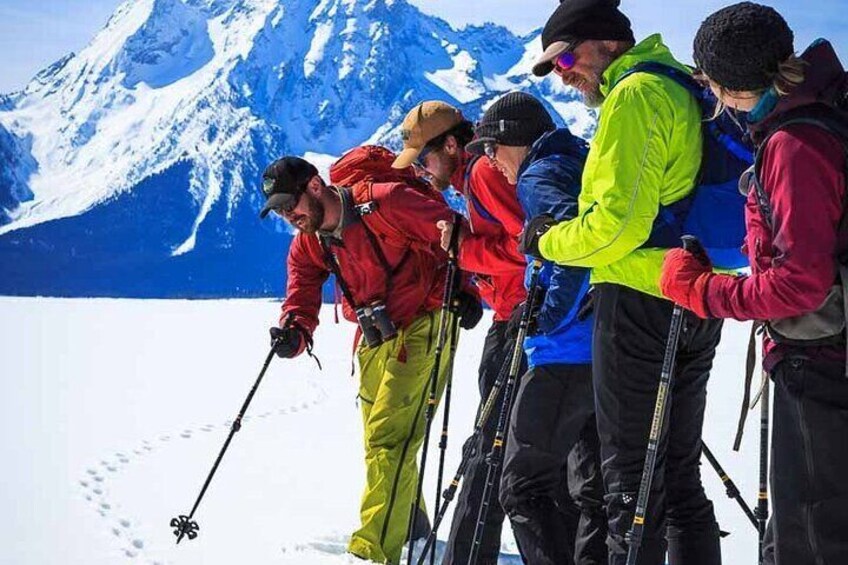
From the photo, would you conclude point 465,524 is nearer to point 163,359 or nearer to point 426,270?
point 426,270

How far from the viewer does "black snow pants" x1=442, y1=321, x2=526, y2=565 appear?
4855 mm

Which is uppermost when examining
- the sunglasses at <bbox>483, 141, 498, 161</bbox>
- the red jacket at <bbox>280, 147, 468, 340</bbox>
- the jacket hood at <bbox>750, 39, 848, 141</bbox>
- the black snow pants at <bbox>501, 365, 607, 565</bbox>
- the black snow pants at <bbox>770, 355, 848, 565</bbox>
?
the red jacket at <bbox>280, 147, 468, 340</bbox>

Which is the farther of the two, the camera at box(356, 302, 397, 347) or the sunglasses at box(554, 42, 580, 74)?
the camera at box(356, 302, 397, 347)

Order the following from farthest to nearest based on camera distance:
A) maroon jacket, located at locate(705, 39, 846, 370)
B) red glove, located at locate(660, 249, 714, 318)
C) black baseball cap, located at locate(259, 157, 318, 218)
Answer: black baseball cap, located at locate(259, 157, 318, 218), red glove, located at locate(660, 249, 714, 318), maroon jacket, located at locate(705, 39, 846, 370)

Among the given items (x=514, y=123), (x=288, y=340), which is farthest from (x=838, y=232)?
(x=288, y=340)

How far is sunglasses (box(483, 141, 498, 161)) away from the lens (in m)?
4.56

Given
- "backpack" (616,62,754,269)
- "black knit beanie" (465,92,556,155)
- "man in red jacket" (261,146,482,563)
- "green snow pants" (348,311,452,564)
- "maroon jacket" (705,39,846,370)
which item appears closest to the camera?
"maroon jacket" (705,39,846,370)

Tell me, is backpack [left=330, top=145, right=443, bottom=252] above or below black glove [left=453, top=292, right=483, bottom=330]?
above

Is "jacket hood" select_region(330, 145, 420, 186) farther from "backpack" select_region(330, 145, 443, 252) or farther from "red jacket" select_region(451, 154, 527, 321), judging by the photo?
"red jacket" select_region(451, 154, 527, 321)

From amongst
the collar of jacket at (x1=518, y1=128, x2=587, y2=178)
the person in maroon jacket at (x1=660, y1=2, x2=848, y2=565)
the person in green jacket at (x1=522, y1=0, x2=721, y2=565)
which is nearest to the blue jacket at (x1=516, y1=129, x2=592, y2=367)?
the collar of jacket at (x1=518, y1=128, x2=587, y2=178)

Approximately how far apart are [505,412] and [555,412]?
1.36ft

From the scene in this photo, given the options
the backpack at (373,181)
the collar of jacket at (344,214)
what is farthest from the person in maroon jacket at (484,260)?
the collar of jacket at (344,214)

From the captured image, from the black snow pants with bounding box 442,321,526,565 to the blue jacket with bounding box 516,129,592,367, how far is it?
2.27 ft

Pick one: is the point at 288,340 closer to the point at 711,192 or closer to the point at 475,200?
the point at 475,200
